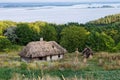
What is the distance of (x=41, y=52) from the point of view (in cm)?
3309

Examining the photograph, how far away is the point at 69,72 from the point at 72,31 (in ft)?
105

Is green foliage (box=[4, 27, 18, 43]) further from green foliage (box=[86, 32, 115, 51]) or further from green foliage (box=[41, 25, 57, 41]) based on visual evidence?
green foliage (box=[86, 32, 115, 51])

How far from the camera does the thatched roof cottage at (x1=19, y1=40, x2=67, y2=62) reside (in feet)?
108

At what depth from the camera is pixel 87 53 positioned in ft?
112

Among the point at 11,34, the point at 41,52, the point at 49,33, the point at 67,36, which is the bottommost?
the point at 11,34

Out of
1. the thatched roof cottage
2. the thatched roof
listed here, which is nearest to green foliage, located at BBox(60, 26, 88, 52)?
the thatched roof cottage

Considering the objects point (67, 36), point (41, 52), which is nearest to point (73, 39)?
point (67, 36)

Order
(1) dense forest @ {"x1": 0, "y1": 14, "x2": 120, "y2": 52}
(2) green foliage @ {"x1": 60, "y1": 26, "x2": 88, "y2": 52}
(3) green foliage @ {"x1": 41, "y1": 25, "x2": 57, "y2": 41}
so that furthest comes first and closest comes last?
(3) green foliage @ {"x1": 41, "y1": 25, "x2": 57, "y2": 41} → (2) green foliage @ {"x1": 60, "y1": 26, "x2": 88, "y2": 52} → (1) dense forest @ {"x1": 0, "y1": 14, "x2": 120, "y2": 52}

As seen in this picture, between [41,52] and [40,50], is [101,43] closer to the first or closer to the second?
[40,50]

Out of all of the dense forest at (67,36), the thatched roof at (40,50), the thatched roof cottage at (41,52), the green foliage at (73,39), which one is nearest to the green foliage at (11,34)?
the dense forest at (67,36)

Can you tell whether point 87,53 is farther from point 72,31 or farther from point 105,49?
point 72,31

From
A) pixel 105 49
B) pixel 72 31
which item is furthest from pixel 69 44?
pixel 105 49

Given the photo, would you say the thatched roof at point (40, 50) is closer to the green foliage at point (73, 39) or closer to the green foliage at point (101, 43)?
the green foliage at point (101, 43)

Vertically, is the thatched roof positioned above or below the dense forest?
above
